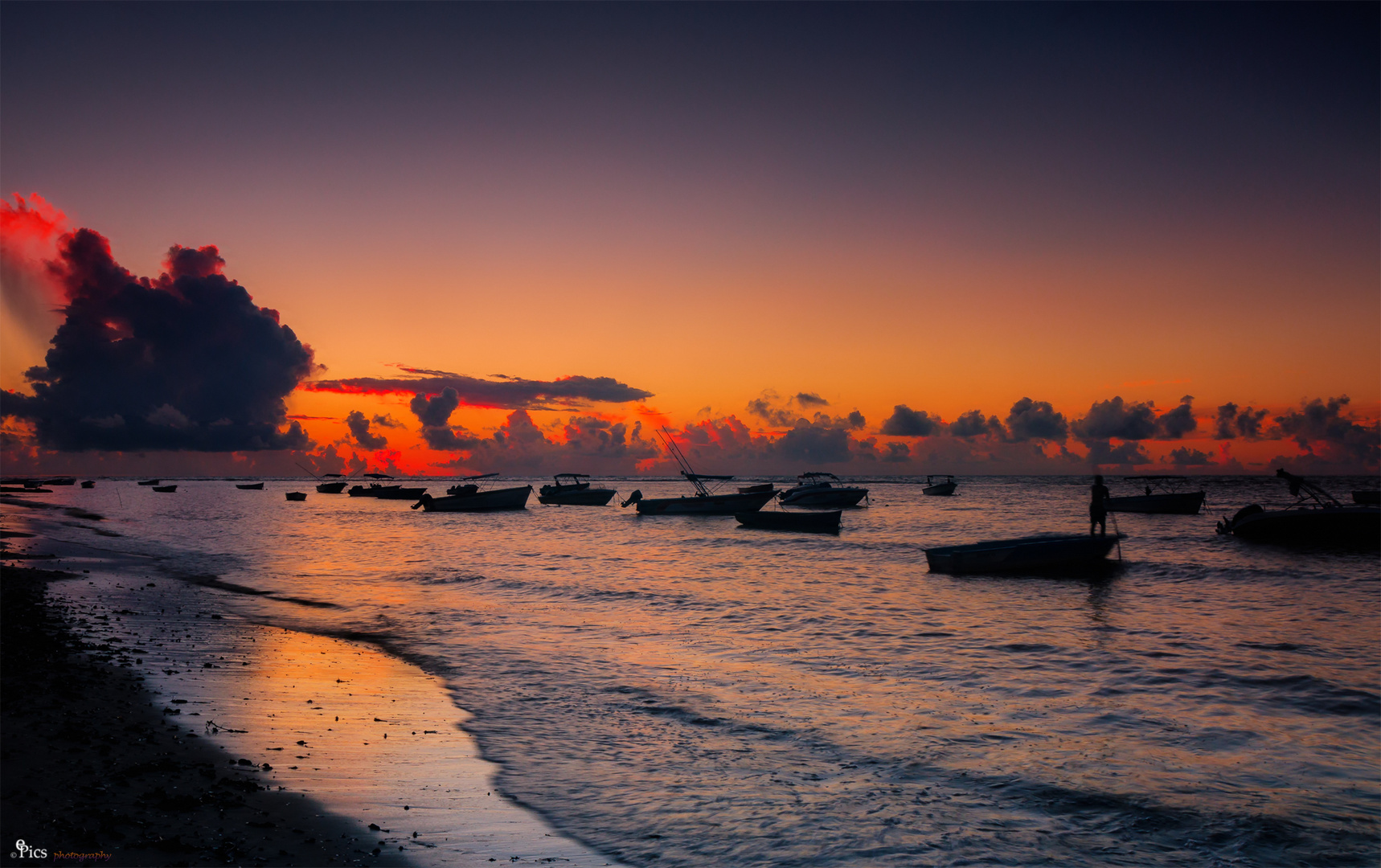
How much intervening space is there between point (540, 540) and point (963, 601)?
1168 inches

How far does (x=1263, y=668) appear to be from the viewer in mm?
15000

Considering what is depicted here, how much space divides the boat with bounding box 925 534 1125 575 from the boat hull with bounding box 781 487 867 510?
1971 inches

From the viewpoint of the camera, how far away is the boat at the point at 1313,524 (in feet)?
124

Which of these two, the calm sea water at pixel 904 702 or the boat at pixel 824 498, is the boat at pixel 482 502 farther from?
the calm sea water at pixel 904 702

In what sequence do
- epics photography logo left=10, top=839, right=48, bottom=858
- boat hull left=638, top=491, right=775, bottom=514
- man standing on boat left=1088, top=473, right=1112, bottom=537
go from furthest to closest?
boat hull left=638, top=491, right=775, bottom=514, man standing on boat left=1088, top=473, right=1112, bottom=537, epics photography logo left=10, top=839, right=48, bottom=858

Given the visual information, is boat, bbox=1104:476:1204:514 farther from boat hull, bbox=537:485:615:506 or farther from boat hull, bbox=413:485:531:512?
boat hull, bbox=413:485:531:512

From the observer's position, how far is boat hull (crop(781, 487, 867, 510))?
80.1m

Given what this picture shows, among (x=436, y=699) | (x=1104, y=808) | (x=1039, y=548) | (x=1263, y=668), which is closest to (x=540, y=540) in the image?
(x=1039, y=548)

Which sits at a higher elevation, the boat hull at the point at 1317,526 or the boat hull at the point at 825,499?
the boat hull at the point at 1317,526

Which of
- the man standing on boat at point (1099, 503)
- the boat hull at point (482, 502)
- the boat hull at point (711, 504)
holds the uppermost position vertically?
the man standing on boat at point (1099, 503)

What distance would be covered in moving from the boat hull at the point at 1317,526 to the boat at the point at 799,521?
24.0m

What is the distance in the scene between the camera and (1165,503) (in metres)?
69.6

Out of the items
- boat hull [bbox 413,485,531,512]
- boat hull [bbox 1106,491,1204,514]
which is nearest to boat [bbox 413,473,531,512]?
boat hull [bbox 413,485,531,512]

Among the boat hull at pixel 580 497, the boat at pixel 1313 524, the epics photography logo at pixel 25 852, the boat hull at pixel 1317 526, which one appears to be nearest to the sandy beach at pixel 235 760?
the epics photography logo at pixel 25 852
